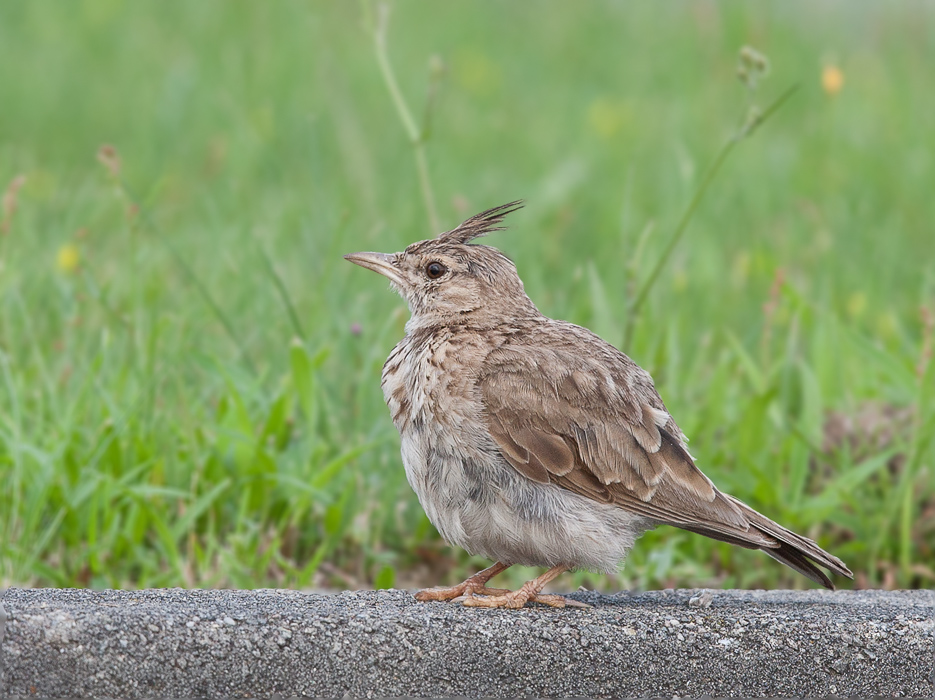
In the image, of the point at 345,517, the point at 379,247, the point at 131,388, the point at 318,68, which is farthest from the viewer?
the point at 318,68

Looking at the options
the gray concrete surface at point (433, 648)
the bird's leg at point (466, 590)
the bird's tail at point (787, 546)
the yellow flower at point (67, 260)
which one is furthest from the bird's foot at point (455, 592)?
the yellow flower at point (67, 260)

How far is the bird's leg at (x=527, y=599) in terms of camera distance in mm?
3598

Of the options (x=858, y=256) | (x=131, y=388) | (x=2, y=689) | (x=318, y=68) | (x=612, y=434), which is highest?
(x=318, y=68)

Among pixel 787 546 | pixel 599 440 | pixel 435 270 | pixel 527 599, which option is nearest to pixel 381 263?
pixel 435 270

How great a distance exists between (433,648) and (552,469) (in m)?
0.61

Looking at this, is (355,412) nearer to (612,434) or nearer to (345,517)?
(345,517)

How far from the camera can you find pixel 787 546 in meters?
3.63

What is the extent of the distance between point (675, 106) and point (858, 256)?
271 cm

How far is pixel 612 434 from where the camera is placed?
364 centimetres

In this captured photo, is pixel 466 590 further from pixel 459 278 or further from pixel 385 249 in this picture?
pixel 385 249

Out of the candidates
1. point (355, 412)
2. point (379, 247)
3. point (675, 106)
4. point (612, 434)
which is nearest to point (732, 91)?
point (675, 106)

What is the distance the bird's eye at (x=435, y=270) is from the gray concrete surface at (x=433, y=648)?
1.15 m

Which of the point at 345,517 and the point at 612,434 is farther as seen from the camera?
the point at 345,517

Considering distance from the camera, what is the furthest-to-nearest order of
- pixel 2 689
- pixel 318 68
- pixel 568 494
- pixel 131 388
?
1. pixel 318 68
2. pixel 131 388
3. pixel 568 494
4. pixel 2 689
